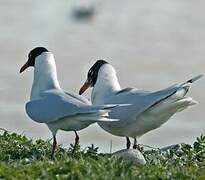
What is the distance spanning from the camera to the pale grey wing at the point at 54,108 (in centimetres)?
959

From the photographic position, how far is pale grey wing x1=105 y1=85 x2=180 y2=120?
10375 millimetres

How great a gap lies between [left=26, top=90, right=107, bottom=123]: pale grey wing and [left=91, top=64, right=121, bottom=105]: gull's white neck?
134 centimetres

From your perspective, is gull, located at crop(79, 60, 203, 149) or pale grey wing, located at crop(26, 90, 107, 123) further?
gull, located at crop(79, 60, 203, 149)

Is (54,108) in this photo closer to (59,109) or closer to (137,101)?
(59,109)

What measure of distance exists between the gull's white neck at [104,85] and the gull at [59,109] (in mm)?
874

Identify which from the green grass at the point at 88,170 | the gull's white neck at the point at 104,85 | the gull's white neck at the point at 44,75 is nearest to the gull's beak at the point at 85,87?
the gull's white neck at the point at 104,85

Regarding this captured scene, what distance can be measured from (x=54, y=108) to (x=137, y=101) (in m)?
1.26

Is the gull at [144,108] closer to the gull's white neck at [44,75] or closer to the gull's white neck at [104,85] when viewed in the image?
the gull's white neck at [104,85]

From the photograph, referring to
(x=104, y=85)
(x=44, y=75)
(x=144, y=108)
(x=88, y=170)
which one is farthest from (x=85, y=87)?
(x=88, y=170)

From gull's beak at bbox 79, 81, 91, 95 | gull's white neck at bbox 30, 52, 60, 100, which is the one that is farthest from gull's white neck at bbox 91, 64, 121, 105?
gull's white neck at bbox 30, 52, 60, 100

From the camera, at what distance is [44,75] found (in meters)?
10.9

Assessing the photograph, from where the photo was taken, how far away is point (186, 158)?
1027cm

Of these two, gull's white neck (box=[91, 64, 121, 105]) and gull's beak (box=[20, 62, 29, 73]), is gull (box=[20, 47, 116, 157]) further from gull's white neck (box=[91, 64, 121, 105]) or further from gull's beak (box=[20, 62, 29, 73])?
gull's beak (box=[20, 62, 29, 73])

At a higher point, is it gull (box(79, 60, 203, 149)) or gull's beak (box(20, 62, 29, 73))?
gull's beak (box(20, 62, 29, 73))
